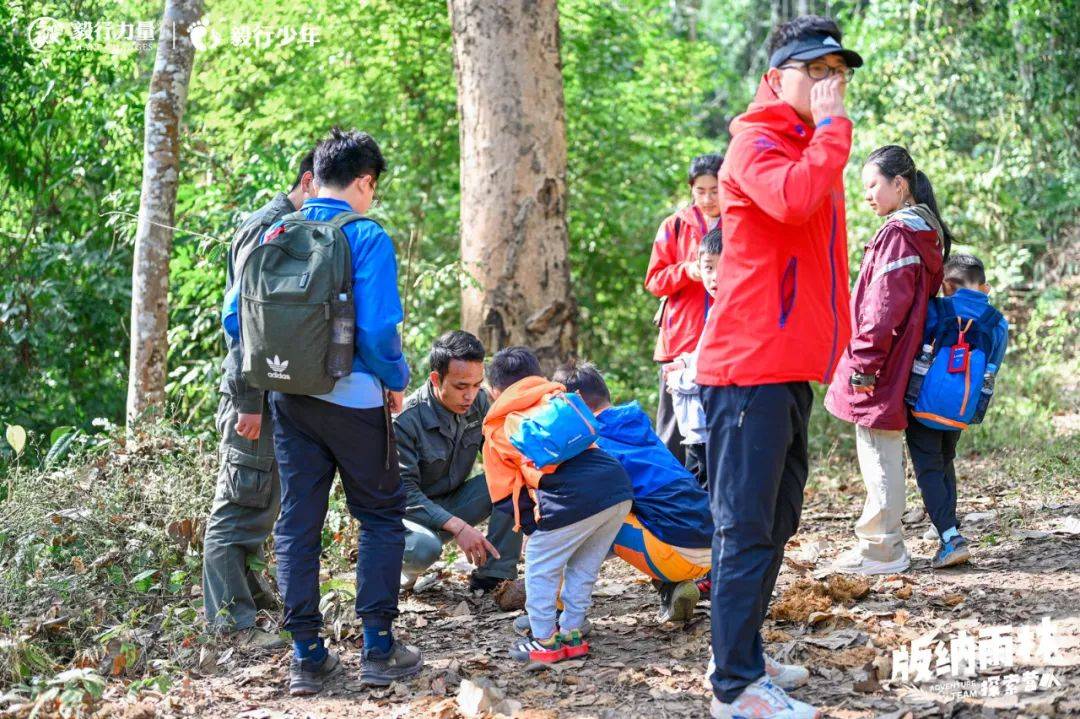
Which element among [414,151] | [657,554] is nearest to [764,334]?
[657,554]

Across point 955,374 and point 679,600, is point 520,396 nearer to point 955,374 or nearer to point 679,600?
point 679,600

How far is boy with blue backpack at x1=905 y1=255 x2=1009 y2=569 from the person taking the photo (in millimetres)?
4941

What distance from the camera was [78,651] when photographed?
4328mm

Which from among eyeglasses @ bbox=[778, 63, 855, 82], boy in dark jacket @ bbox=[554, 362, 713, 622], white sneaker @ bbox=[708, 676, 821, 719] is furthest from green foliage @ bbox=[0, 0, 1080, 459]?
white sneaker @ bbox=[708, 676, 821, 719]

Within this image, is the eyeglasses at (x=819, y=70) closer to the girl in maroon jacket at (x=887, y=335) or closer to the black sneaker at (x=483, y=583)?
the girl in maroon jacket at (x=887, y=335)

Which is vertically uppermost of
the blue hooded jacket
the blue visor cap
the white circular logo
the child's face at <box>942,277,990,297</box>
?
the white circular logo

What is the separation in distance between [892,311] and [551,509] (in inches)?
73.9

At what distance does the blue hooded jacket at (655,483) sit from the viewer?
4.46m

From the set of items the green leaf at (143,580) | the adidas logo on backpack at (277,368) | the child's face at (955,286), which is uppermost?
the child's face at (955,286)

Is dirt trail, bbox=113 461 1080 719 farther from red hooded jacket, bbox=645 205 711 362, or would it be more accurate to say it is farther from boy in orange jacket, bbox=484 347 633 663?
red hooded jacket, bbox=645 205 711 362

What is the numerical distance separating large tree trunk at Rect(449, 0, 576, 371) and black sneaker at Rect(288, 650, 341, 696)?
3.18 meters

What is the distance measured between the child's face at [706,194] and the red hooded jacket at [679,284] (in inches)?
2.4

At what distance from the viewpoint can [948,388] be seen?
4.93m

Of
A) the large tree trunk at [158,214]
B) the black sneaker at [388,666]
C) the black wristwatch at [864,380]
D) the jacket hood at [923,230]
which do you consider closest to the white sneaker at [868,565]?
the black wristwatch at [864,380]
